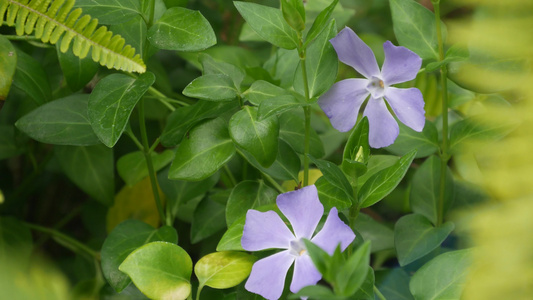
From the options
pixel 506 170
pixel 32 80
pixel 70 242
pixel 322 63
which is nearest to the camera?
pixel 506 170

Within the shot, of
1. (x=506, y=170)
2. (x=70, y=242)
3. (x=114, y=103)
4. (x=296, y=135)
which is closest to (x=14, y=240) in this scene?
(x=70, y=242)

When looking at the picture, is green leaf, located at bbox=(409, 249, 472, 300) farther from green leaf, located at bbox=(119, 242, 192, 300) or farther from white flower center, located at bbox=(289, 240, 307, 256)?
green leaf, located at bbox=(119, 242, 192, 300)

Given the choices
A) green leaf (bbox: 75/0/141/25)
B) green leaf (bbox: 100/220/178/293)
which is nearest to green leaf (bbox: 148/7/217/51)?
green leaf (bbox: 75/0/141/25)

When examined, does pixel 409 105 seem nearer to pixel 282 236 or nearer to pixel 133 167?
pixel 282 236

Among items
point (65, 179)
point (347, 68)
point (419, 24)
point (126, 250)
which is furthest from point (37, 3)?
point (347, 68)

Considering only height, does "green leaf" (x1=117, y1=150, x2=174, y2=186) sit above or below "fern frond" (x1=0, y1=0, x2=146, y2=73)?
below

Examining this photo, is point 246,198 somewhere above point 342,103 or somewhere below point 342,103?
below

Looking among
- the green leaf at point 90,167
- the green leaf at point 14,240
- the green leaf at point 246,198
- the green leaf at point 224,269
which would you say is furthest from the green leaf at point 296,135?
the green leaf at point 14,240
